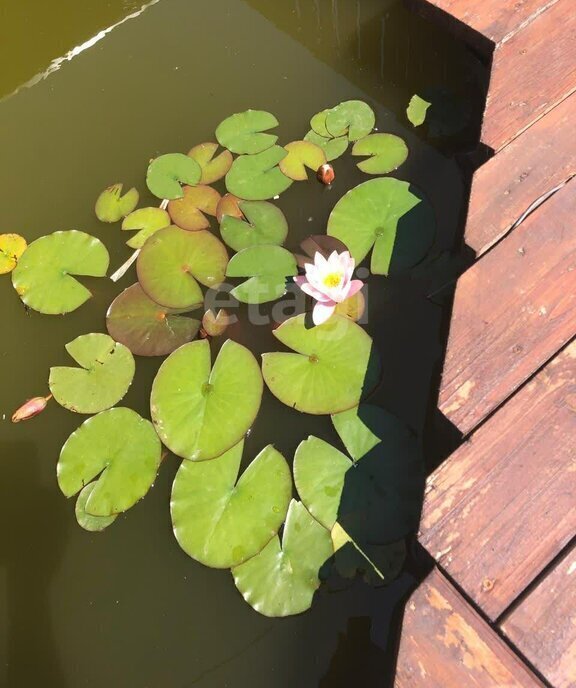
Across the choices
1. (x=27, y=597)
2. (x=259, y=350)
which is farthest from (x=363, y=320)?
(x=27, y=597)

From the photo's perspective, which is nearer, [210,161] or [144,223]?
[144,223]

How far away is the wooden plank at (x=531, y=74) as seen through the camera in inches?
63.7

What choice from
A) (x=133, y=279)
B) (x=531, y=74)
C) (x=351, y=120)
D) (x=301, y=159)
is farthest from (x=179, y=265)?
(x=531, y=74)

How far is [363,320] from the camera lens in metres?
1.70

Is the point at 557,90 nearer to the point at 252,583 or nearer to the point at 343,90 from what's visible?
the point at 343,90

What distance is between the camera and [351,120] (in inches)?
79.0

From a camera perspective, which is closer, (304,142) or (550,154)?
(550,154)

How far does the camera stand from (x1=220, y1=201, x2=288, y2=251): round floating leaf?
Result: 5.95ft

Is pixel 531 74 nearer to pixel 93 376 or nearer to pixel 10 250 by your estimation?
pixel 93 376

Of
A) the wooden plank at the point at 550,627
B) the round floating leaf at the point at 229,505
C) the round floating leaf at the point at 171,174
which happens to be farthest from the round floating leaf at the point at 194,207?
the wooden plank at the point at 550,627

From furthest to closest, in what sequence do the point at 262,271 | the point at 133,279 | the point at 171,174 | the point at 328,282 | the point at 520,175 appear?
the point at 171,174
the point at 133,279
the point at 262,271
the point at 328,282
the point at 520,175

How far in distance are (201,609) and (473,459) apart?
794 millimetres

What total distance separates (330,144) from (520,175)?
2.26ft

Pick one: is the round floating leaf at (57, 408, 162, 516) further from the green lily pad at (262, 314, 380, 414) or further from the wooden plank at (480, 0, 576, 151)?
the wooden plank at (480, 0, 576, 151)
